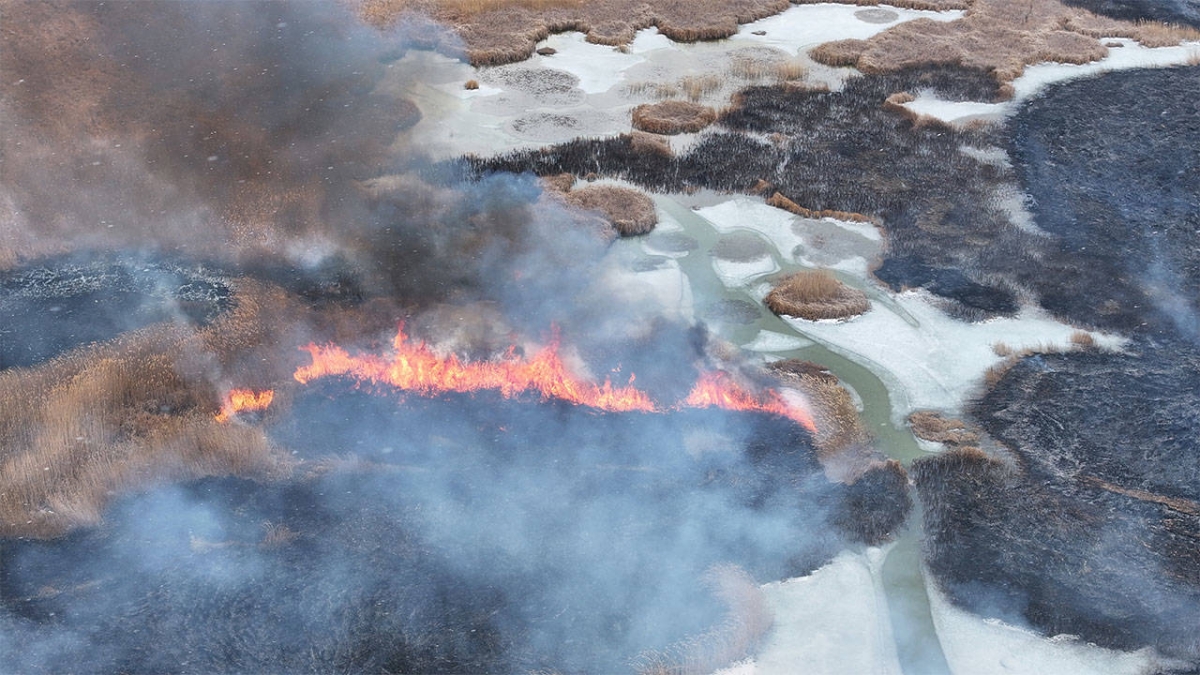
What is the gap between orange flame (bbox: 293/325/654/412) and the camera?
1288 cm

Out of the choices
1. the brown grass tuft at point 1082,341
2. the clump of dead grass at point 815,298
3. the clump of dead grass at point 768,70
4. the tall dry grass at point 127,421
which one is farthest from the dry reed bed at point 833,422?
the clump of dead grass at point 768,70

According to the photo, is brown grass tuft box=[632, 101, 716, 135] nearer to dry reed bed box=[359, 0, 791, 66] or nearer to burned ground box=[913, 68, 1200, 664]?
dry reed bed box=[359, 0, 791, 66]

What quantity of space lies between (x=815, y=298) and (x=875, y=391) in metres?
2.09

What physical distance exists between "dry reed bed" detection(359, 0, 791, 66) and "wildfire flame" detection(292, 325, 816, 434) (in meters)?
11.3

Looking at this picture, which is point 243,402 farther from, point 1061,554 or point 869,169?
point 869,169

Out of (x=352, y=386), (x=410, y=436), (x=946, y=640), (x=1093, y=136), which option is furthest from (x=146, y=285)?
(x=1093, y=136)

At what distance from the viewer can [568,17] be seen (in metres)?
24.6

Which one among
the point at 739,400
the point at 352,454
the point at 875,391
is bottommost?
the point at 875,391

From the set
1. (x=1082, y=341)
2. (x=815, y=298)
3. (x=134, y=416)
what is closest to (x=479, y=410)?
(x=134, y=416)

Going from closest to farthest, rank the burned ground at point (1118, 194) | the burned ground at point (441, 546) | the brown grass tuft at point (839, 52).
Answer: the burned ground at point (441, 546) → the burned ground at point (1118, 194) → the brown grass tuft at point (839, 52)

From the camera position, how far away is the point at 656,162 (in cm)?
1895

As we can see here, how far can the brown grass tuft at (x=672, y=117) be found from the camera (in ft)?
65.8

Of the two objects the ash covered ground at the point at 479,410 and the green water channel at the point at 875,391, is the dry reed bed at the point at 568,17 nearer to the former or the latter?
the ash covered ground at the point at 479,410

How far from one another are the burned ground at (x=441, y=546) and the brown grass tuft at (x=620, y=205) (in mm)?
4995
